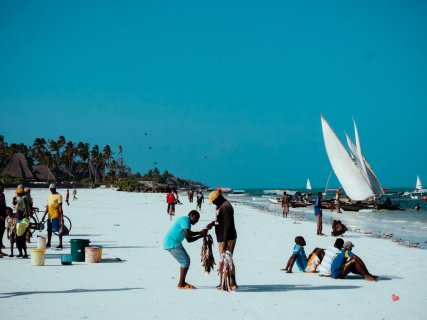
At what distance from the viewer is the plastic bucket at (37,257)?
11156 millimetres

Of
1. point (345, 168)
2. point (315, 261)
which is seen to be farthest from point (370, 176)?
point (315, 261)

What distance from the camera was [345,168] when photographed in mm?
55656

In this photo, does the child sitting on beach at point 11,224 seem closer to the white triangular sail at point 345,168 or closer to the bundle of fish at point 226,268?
the bundle of fish at point 226,268

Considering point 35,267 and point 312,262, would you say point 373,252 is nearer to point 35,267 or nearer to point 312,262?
point 312,262

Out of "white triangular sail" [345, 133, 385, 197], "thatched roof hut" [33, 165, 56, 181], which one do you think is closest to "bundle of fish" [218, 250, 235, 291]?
"white triangular sail" [345, 133, 385, 197]

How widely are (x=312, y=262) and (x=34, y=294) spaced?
5.94 meters

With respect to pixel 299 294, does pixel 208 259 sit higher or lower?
higher

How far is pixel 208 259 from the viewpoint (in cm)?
932

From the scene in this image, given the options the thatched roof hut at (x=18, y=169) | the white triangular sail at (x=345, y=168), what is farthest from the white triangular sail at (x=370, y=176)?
the thatched roof hut at (x=18, y=169)

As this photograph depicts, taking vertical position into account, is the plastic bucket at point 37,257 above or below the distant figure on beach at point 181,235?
below

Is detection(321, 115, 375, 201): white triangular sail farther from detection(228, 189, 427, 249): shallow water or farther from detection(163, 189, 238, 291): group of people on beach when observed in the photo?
detection(163, 189, 238, 291): group of people on beach

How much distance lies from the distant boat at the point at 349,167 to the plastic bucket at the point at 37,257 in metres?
45.8

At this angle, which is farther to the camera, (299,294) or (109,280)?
(109,280)

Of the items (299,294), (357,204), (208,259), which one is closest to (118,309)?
(208,259)
